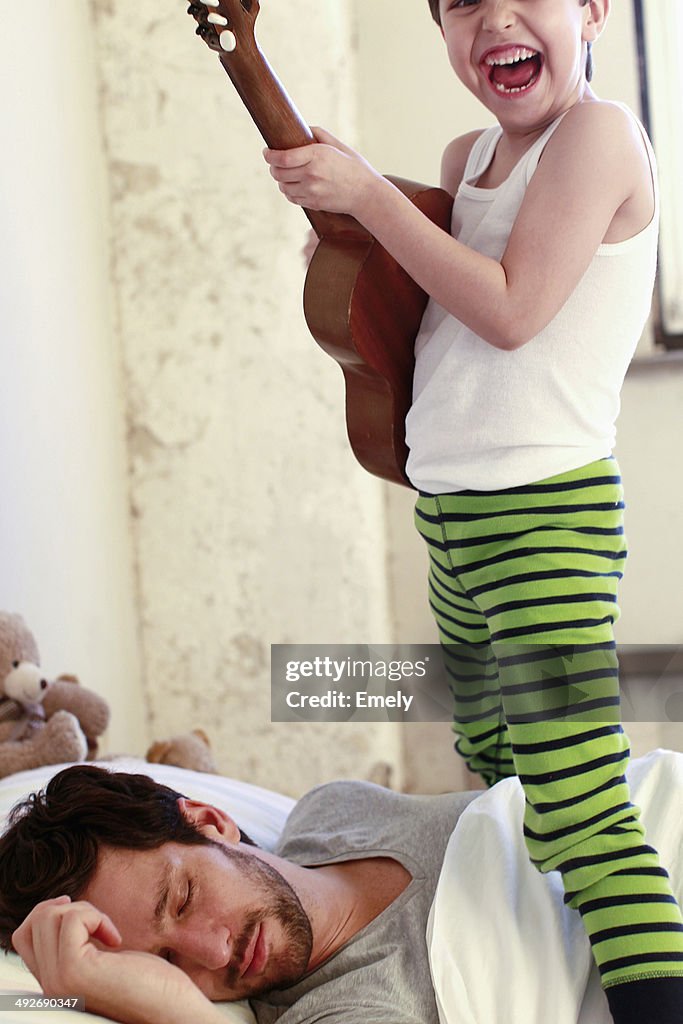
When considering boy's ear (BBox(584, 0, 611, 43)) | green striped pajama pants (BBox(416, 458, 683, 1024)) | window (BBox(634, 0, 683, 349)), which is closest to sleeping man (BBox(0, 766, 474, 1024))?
green striped pajama pants (BBox(416, 458, 683, 1024))

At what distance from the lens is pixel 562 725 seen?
1031mm

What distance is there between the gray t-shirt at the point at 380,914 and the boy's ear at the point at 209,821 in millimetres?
131

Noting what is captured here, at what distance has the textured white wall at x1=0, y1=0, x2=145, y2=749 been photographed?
1671mm

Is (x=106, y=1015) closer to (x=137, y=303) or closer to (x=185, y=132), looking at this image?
(x=137, y=303)

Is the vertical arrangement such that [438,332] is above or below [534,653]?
above

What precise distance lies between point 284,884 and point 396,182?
2.35ft

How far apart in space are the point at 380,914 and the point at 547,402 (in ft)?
1.76

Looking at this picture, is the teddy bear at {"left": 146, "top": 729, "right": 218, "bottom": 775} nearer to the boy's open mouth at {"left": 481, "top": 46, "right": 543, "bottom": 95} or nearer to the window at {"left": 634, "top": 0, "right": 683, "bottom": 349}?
the boy's open mouth at {"left": 481, "top": 46, "right": 543, "bottom": 95}

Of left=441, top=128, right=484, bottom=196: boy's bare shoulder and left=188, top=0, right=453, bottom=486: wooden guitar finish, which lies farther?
left=441, top=128, right=484, bottom=196: boy's bare shoulder

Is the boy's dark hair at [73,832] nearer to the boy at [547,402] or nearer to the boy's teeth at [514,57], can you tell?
the boy at [547,402]

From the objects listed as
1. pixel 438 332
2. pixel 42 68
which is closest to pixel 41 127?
pixel 42 68

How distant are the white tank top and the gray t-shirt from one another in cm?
41

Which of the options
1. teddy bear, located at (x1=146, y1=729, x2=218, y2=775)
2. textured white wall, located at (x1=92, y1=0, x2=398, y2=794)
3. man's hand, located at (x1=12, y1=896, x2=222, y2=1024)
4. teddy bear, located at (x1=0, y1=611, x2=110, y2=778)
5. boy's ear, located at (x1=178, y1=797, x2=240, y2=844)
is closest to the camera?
man's hand, located at (x1=12, y1=896, x2=222, y2=1024)

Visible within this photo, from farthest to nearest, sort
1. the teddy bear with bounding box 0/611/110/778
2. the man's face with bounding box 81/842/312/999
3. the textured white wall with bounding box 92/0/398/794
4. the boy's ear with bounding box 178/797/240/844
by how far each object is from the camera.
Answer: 1. the textured white wall with bounding box 92/0/398/794
2. the teddy bear with bounding box 0/611/110/778
3. the boy's ear with bounding box 178/797/240/844
4. the man's face with bounding box 81/842/312/999
